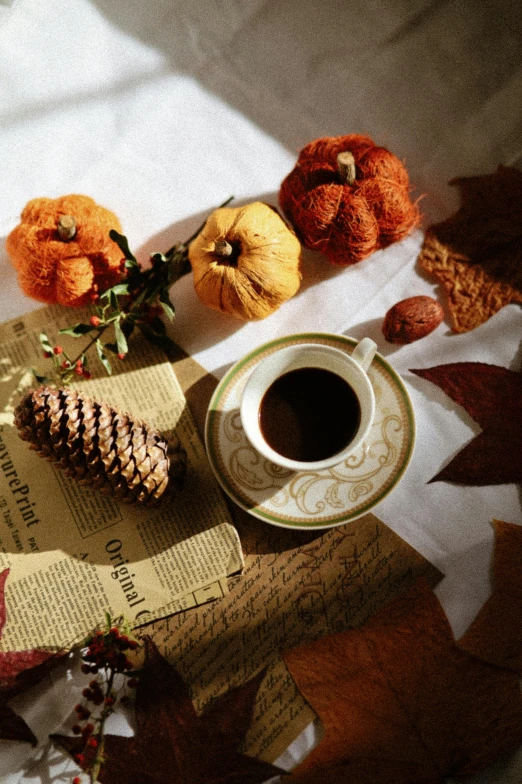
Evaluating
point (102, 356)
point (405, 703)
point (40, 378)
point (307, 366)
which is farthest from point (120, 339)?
point (405, 703)

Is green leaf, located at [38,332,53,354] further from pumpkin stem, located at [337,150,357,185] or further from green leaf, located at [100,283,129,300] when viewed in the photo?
pumpkin stem, located at [337,150,357,185]

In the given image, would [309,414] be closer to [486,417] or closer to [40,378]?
[486,417]

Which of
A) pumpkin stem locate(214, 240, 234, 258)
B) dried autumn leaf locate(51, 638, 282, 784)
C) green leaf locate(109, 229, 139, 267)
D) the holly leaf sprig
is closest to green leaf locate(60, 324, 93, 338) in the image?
the holly leaf sprig

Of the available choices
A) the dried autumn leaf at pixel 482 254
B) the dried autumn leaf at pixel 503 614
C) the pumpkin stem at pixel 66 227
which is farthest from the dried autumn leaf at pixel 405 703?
the pumpkin stem at pixel 66 227

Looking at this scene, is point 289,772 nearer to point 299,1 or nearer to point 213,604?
point 213,604

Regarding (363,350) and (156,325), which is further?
(156,325)
